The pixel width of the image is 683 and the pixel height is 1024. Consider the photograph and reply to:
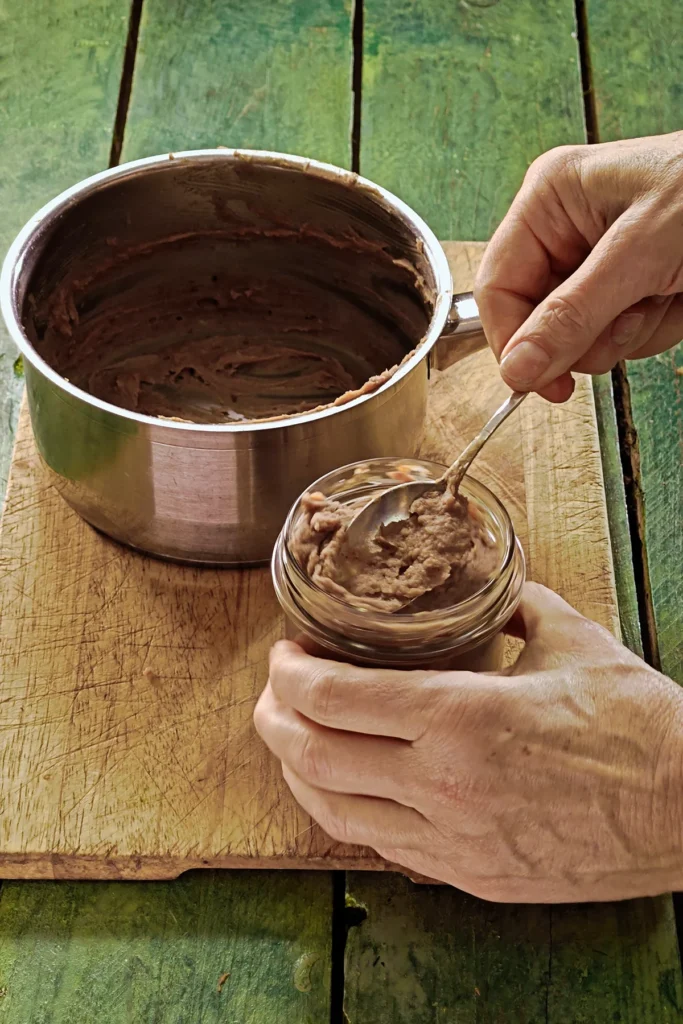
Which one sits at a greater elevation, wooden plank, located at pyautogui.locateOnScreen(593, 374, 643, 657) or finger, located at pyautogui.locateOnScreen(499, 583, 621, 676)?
finger, located at pyautogui.locateOnScreen(499, 583, 621, 676)

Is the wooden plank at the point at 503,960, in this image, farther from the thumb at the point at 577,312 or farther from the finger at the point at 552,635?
the thumb at the point at 577,312

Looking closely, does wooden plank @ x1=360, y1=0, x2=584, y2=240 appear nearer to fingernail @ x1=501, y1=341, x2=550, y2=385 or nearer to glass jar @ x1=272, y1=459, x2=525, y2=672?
fingernail @ x1=501, y1=341, x2=550, y2=385

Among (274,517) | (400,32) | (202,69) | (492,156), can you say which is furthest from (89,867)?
(400,32)

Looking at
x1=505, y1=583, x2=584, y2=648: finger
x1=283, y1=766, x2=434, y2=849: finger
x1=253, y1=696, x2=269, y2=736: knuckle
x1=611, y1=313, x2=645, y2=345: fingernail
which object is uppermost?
x1=611, y1=313, x2=645, y2=345: fingernail

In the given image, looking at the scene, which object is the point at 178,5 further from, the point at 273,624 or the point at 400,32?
the point at 273,624

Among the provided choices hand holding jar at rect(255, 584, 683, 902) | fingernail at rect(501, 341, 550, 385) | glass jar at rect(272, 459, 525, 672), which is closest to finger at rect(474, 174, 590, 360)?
fingernail at rect(501, 341, 550, 385)

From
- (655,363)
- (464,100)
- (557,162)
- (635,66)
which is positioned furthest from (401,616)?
(635,66)
